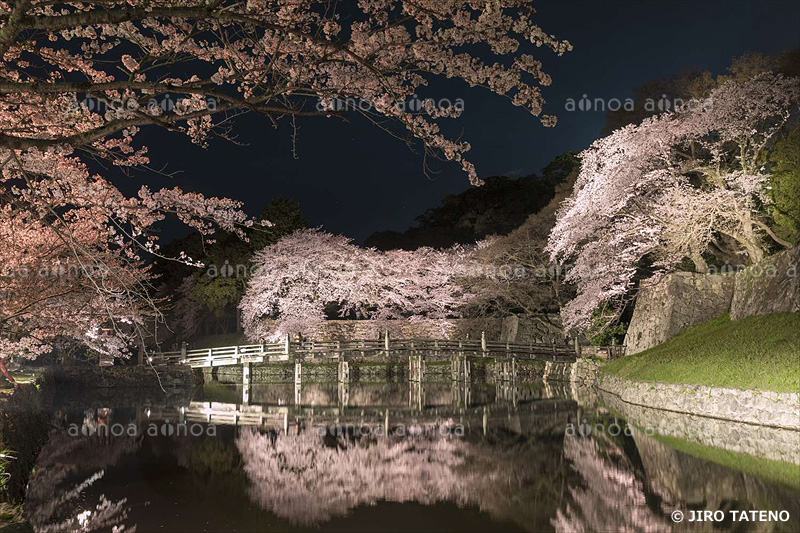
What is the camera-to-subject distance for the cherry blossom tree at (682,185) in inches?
743

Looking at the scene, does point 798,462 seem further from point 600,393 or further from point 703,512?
point 600,393

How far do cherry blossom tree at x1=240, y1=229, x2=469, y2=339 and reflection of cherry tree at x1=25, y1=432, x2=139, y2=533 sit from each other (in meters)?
20.8

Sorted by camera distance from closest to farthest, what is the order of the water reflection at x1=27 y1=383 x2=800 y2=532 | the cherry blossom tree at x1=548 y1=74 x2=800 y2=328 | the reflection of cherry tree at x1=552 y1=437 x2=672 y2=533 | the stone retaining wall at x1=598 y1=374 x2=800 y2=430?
1. the reflection of cherry tree at x1=552 y1=437 x2=672 y2=533
2. the water reflection at x1=27 y1=383 x2=800 y2=532
3. the stone retaining wall at x1=598 y1=374 x2=800 y2=430
4. the cherry blossom tree at x1=548 y1=74 x2=800 y2=328

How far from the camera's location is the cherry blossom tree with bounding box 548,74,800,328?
18.9 metres

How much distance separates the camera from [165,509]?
8.20m

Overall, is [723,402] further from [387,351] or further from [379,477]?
[387,351]

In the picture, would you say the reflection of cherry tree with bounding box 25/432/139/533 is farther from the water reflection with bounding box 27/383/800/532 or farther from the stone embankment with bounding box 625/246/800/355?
the stone embankment with bounding box 625/246/800/355

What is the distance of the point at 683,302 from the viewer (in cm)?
2147

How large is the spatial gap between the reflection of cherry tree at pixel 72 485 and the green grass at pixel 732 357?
12.2 metres

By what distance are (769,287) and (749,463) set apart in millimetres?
9876

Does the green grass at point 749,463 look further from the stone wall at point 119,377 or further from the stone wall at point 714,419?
the stone wall at point 119,377

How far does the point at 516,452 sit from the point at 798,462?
4.36 meters

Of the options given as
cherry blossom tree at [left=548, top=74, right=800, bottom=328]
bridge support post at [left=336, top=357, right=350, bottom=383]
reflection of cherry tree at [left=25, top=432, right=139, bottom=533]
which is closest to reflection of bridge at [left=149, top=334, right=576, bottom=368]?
bridge support post at [left=336, top=357, right=350, bottom=383]

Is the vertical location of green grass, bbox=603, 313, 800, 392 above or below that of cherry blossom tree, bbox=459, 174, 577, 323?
below
